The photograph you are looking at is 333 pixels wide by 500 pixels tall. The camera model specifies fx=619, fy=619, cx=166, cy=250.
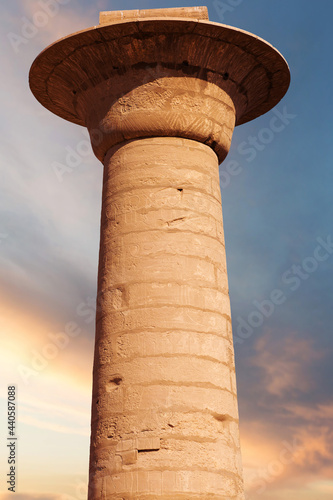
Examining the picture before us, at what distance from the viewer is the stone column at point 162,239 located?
18.8 ft

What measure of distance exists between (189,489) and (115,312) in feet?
6.09

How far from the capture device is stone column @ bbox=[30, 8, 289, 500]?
5742mm

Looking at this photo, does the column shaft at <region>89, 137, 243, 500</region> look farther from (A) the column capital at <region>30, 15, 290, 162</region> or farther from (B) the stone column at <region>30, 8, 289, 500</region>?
(A) the column capital at <region>30, 15, 290, 162</region>

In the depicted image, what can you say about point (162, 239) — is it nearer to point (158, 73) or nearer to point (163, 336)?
point (163, 336)

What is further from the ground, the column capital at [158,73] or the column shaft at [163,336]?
the column capital at [158,73]

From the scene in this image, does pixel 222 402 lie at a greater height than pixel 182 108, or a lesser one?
lesser

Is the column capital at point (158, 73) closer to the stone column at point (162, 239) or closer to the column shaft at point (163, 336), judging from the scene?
the stone column at point (162, 239)

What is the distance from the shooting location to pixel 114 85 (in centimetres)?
727

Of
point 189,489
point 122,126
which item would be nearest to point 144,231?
point 122,126

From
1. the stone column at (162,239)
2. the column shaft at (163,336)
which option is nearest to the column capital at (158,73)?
the stone column at (162,239)

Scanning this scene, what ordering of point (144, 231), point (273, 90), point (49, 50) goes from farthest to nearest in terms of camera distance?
point (273, 90), point (49, 50), point (144, 231)

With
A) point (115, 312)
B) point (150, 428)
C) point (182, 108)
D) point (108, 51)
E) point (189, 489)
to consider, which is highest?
point (108, 51)

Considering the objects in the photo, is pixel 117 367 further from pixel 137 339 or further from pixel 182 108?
pixel 182 108

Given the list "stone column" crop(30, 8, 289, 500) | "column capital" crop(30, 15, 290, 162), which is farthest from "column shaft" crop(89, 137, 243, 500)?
"column capital" crop(30, 15, 290, 162)
